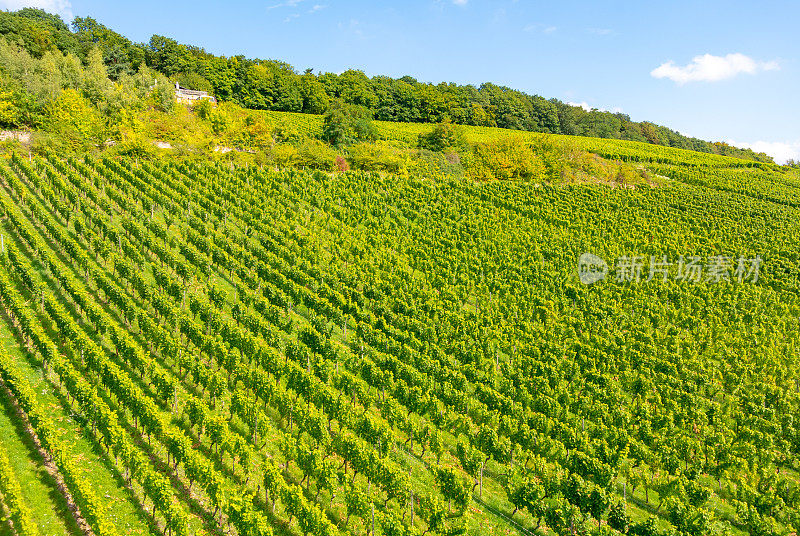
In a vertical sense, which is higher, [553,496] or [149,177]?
[149,177]

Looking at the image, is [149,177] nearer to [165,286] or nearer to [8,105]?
[165,286]

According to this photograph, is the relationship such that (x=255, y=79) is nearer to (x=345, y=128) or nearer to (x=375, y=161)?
(x=345, y=128)

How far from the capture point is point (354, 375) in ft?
91.8

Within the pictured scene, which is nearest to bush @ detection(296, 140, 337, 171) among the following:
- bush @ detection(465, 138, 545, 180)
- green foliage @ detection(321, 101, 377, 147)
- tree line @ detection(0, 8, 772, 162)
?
green foliage @ detection(321, 101, 377, 147)

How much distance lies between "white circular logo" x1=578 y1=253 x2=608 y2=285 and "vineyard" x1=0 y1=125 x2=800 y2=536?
52.6 inches

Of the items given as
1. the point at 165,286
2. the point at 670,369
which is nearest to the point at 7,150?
the point at 165,286

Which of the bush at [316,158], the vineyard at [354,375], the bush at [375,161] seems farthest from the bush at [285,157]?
the vineyard at [354,375]

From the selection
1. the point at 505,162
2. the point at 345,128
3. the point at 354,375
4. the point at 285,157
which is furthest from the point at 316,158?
the point at 354,375

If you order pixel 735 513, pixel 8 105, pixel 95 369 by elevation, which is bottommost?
pixel 735 513

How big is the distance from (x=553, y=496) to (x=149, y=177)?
46.5 m

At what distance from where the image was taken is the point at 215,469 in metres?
20.2

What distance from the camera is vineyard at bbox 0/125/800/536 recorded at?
19234 mm

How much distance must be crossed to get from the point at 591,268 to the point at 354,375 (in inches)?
1158

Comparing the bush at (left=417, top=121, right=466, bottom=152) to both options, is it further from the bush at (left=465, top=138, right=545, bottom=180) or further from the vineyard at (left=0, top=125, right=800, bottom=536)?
the vineyard at (left=0, top=125, right=800, bottom=536)
